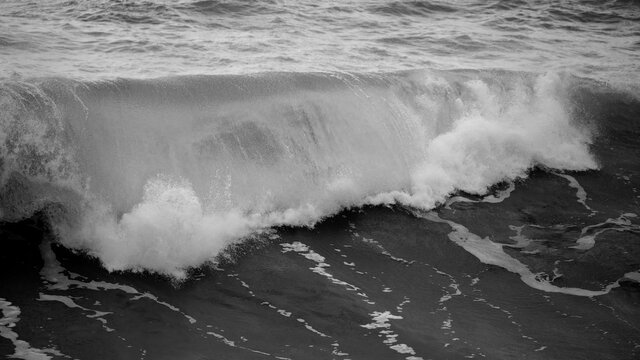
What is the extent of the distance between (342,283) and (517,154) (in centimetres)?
442

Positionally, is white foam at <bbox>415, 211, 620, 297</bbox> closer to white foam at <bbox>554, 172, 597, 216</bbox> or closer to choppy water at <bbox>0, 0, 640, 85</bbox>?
white foam at <bbox>554, 172, 597, 216</bbox>

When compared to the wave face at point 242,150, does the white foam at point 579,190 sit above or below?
below

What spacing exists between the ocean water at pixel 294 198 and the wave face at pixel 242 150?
25mm

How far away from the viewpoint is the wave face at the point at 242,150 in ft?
20.0

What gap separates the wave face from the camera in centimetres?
611

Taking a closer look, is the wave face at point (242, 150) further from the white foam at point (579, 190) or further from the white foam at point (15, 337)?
the white foam at point (15, 337)

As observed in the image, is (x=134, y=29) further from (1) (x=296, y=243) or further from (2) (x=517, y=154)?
(2) (x=517, y=154)

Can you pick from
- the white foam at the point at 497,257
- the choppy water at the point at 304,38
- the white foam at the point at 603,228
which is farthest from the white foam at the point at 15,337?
the white foam at the point at 603,228

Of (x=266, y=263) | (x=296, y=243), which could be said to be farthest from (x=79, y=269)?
(x=296, y=243)

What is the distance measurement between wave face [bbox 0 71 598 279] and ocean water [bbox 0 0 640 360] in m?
0.03

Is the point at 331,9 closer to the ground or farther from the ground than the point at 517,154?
farther from the ground

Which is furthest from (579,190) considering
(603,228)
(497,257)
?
(497,257)

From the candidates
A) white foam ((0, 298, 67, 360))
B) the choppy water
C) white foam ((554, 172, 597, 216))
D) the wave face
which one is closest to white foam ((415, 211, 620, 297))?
the wave face

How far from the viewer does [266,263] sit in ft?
20.6
